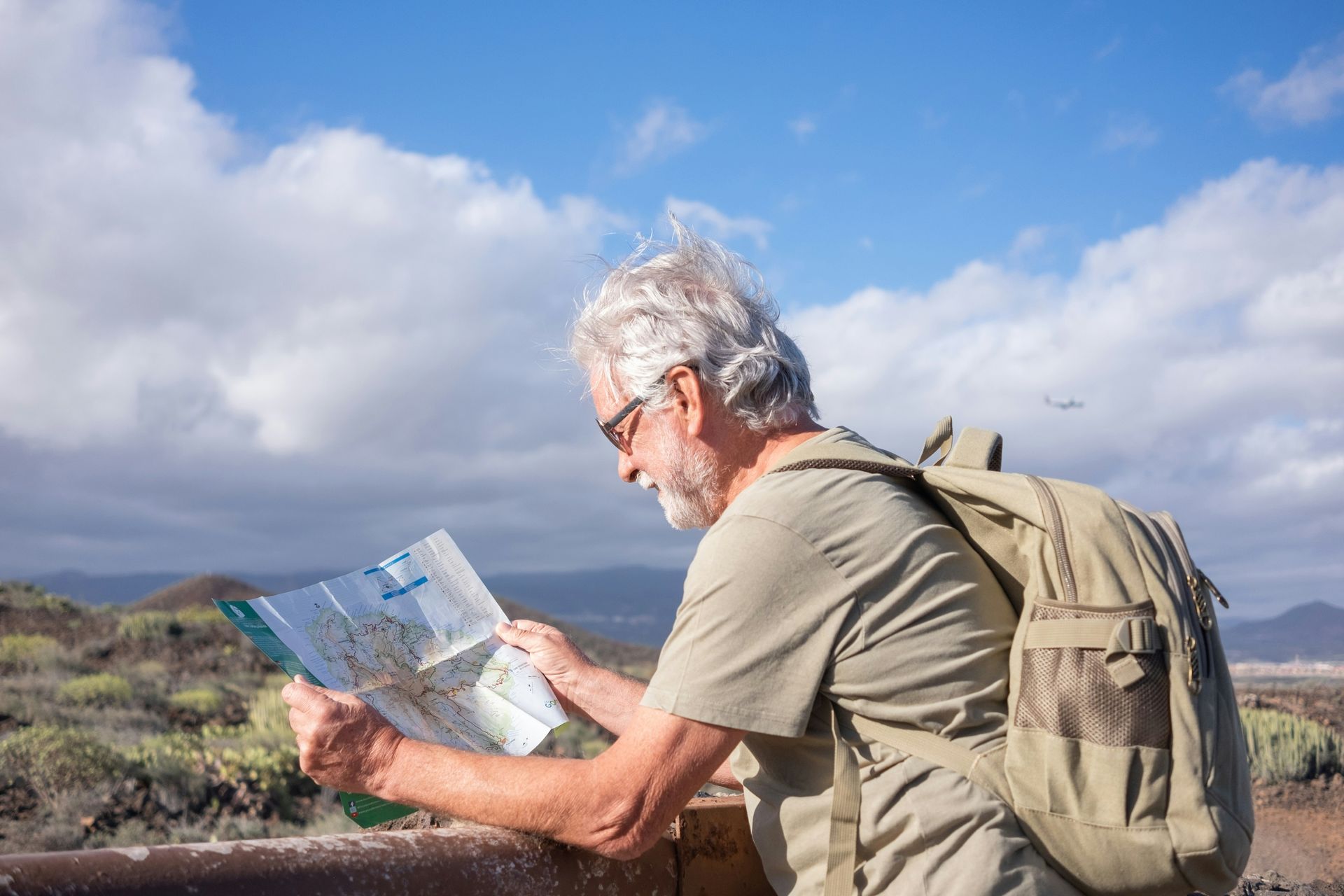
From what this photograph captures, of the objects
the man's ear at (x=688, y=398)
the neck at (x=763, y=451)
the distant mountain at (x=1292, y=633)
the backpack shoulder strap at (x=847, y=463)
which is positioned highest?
the man's ear at (x=688, y=398)

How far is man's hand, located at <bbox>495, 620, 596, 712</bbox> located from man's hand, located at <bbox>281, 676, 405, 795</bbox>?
0.59 m

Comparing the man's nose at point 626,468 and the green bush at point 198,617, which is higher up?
the man's nose at point 626,468

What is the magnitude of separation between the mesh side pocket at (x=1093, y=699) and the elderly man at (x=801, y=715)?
13 centimetres

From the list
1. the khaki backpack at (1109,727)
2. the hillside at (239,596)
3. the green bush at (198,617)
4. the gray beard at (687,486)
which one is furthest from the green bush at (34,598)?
the khaki backpack at (1109,727)

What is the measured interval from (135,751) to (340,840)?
960 centimetres

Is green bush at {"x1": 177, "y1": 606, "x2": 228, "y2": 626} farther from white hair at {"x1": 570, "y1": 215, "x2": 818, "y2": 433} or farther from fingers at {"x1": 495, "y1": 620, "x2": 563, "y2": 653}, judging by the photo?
white hair at {"x1": 570, "y1": 215, "x2": 818, "y2": 433}

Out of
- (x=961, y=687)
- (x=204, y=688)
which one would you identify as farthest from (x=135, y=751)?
(x=961, y=687)

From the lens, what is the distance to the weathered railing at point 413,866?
1.58 meters

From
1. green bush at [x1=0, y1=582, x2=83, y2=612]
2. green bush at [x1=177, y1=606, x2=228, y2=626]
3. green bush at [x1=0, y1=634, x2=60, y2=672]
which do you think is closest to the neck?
green bush at [x1=0, y1=634, x2=60, y2=672]

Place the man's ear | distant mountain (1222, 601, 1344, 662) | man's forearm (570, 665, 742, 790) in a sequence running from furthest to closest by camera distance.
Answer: distant mountain (1222, 601, 1344, 662) → man's forearm (570, 665, 742, 790) → the man's ear

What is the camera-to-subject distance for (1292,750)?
918cm

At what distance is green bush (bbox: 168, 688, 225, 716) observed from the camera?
13.4 meters

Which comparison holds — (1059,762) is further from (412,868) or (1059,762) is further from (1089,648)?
(412,868)

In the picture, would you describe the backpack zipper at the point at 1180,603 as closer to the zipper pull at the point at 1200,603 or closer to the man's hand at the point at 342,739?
the zipper pull at the point at 1200,603
